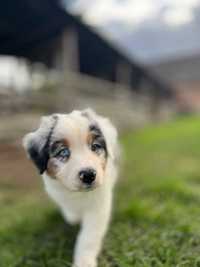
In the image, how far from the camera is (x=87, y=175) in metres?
2.21

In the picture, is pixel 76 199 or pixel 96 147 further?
pixel 76 199

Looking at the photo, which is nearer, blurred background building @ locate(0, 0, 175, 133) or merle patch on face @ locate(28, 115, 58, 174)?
merle patch on face @ locate(28, 115, 58, 174)

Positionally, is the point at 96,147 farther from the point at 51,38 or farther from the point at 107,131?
the point at 51,38

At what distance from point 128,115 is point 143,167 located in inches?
378

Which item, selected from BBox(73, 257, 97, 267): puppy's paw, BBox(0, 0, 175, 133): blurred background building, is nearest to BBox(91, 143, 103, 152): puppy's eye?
BBox(73, 257, 97, 267): puppy's paw

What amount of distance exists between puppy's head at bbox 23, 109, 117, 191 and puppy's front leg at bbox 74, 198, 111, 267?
1.35 ft

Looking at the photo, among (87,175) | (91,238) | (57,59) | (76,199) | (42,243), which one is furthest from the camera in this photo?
(57,59)

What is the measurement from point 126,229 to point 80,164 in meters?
1.18

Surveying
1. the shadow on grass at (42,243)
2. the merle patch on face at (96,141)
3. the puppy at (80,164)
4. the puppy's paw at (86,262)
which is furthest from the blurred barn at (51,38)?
the puppy's paw at (86,262)

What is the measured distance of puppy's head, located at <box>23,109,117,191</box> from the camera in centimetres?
225

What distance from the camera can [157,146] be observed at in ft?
30.0

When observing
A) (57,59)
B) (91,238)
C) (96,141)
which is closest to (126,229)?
(91,238)

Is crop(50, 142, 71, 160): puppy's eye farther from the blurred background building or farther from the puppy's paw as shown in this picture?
the blurred background building

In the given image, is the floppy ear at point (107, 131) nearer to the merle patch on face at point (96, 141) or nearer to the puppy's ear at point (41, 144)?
the merle patch on face at point (96, 141)
